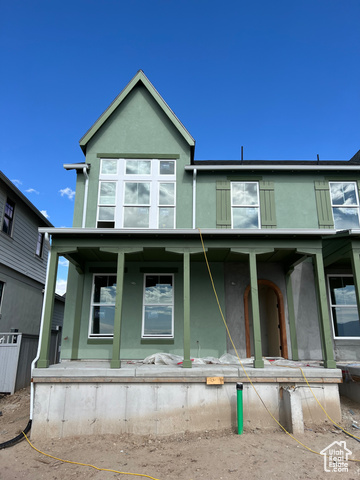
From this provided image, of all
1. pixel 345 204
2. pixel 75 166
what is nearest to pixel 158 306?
pixel 75 166

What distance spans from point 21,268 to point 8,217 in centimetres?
226

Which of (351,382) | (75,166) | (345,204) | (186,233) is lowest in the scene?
(351,382)

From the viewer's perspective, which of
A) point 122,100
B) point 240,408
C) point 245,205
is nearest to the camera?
point 240,408

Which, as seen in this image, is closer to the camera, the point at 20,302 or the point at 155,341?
the point at 155,341

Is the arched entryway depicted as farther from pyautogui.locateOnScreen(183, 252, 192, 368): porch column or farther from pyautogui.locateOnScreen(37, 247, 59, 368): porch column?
pyautogui.locateOnScreen(37, 247, 59, 368): porch column

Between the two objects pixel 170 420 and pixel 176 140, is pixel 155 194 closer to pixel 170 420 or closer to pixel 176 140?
pixel 176 140

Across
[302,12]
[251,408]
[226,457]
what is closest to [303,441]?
[251,408]

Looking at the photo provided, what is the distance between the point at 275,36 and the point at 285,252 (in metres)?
9.92

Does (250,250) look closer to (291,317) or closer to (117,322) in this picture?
(291,317)

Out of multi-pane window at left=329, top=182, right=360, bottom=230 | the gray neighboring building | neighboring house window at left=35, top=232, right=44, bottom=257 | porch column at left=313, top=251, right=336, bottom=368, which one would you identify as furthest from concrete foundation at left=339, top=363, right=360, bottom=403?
neighboring house window at left=35, top=232, right=44, bottom=257

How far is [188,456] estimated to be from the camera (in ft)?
15.7

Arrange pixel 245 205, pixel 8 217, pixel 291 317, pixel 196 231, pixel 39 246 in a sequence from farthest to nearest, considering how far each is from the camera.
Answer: pixel 39 246 < pixel 8 217 < pixel 245 205 < pixel 291 317 < pixel 196 231

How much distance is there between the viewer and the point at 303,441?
5.13m

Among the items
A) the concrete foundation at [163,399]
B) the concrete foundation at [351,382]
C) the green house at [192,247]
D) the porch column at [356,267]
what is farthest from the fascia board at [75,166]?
the concrete foundation at [351,382]
